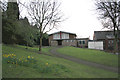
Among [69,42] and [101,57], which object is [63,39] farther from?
[101,57]

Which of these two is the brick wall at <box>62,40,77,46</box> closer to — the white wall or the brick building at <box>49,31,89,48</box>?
the brick building at <box>49,31,89,48</box>

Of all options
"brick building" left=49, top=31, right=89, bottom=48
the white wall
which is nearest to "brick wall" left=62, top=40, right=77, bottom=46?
"brick building" left=49, top=31, right=89, bottom=48

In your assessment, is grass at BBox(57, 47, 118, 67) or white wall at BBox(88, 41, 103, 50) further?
white wall at BBox(88, 41, 103, 50)

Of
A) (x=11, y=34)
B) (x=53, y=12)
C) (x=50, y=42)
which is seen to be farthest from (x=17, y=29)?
(x=50, y=42)

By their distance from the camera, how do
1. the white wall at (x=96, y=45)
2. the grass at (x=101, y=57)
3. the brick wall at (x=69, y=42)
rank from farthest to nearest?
the brick wall at (x=69, y=42) → the white wall at (x=96, y=45) → the grass at (x=101, y=57)

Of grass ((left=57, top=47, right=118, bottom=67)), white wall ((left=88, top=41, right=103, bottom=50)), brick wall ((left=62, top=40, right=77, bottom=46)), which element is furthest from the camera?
brick wall ((left=62, top=40, right=77, bottom=46))

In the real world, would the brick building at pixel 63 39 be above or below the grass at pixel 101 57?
above

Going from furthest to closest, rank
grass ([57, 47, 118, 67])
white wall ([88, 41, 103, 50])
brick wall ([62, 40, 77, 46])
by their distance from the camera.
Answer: brick wall ([62, 40, 77, 46]) < white wall ([88, 41, 103, 50]) < grass ([57, 47, 118, 67])

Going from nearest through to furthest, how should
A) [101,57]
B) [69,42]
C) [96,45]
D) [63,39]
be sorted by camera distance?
[101,57] < [96,45] < [69,42] < [63,39]

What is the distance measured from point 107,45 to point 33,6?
91.6 ft

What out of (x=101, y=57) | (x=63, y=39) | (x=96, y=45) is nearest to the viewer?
(x=101, y=57)

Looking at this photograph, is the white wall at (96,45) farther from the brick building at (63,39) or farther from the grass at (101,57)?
the grass at (101,57)

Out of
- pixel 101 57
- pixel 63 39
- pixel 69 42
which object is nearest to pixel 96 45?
pixel 69 42

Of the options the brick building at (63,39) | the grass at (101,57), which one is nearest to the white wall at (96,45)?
the brick building at (63,39)
